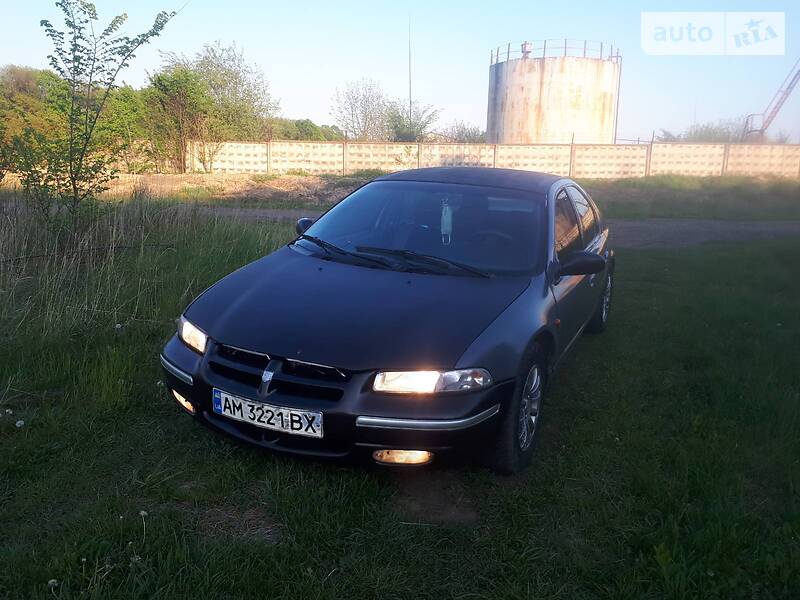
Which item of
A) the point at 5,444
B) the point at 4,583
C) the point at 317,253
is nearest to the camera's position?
the point at 4,583

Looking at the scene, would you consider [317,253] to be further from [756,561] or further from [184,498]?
[756,561]

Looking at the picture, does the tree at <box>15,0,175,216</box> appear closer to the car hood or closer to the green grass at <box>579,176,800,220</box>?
the car hood

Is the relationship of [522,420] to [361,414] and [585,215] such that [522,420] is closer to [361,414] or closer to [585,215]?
[361,414]

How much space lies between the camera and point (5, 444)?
306 cm

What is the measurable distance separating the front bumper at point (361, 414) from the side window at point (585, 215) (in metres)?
2.42

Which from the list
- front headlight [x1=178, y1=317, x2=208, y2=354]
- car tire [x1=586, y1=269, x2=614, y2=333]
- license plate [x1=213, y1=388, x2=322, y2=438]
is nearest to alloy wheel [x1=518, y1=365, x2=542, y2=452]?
license plate [x1=213, y1=388, x2=322, y2=438]

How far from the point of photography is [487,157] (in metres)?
25.0

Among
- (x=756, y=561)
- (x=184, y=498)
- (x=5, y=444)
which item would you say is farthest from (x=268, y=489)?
(x=756, y=561)

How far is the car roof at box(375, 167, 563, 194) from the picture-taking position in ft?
13.7

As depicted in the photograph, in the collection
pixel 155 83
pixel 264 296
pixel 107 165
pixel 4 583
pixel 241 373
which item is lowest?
pixel 4 583

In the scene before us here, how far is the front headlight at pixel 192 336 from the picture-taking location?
2.97 metres

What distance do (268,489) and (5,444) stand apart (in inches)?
56.7

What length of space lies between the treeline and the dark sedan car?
4.23 m

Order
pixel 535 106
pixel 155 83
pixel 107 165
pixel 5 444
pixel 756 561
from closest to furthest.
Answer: pixel 756 561 → pixel 5 444 → pixel 107 165 → pixel 155 83 → pixel 535 106
